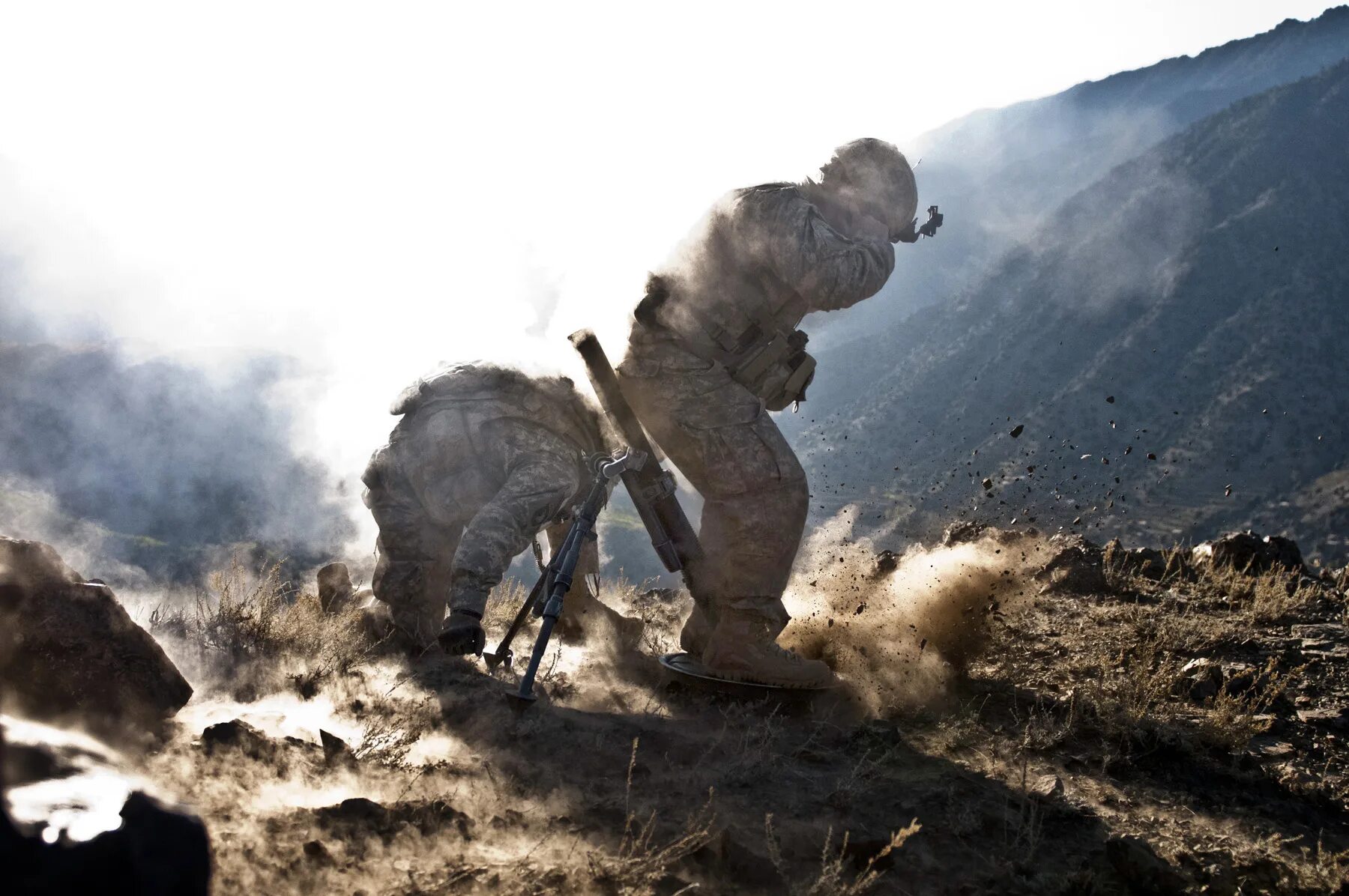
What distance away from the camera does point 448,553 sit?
5.12m

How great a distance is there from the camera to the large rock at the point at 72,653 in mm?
3018

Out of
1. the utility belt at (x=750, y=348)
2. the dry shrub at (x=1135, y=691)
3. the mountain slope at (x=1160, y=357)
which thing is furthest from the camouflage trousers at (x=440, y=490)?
the mountain slope at (x=1160, y=357)

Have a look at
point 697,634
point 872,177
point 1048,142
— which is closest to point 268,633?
point 697,634

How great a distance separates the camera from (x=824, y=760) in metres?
3.72

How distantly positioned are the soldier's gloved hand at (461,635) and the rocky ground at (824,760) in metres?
0.27

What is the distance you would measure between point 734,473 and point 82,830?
10.9 ft

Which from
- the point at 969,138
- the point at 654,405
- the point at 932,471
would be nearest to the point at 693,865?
the point at 654,405

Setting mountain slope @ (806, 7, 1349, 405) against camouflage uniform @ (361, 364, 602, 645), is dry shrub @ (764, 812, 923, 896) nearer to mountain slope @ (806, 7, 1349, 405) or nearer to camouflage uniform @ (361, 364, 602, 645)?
camouflage uniform @ (361, 364, 602, 645)

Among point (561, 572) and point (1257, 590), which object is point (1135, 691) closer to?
point (1257, 590)

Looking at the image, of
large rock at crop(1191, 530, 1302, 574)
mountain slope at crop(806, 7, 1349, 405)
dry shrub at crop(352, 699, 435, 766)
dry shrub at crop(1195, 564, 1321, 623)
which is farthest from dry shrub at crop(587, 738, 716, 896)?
mountain slope at crop(806, 7, 1349, 405)

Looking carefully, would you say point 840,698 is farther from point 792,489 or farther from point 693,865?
point 693,865

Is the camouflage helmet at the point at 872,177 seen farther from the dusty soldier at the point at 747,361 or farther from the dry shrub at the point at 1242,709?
the dry shrub at the point at 1242,709

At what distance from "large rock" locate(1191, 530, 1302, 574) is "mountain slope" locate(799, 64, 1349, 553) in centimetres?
2060

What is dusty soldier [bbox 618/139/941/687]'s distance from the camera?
15.0ft
